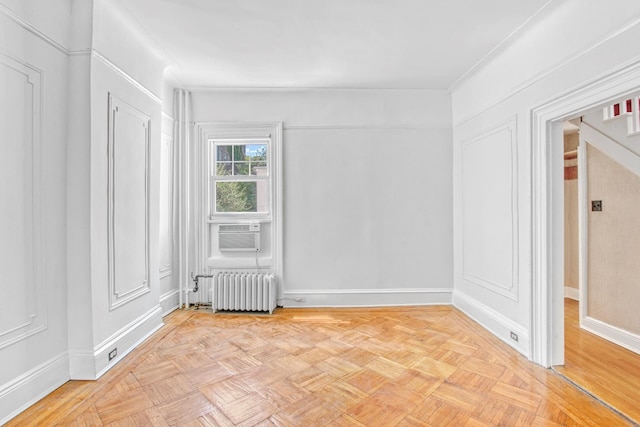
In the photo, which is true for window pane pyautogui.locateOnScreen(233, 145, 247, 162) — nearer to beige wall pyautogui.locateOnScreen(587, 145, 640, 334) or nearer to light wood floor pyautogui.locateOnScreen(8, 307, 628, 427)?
light wood floor pyautogui.locateOnScreen(8, 307, 628, 427)

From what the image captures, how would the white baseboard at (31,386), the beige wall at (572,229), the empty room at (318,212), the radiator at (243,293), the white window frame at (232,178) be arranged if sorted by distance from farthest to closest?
the beige wall at (572,229), the white window frame at (232,178), the radiator at (243,293), the empty room at (318,212), the white baseboard at (31,386)

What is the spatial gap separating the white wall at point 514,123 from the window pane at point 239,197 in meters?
2.69

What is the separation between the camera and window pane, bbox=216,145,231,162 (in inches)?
172

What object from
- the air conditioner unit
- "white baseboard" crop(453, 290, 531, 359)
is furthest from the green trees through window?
"white baseboard" crop(453, 290, 531, 359)

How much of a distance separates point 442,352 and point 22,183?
3.45 m

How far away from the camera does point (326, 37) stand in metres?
2.98

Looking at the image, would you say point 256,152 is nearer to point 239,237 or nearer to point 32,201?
point 239,237

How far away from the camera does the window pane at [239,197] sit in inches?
171

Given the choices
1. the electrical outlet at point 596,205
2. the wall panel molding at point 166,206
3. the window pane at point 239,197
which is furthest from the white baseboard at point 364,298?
the electrical outlet at point 596,205

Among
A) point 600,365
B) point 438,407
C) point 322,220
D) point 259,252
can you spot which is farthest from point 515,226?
point 259,252

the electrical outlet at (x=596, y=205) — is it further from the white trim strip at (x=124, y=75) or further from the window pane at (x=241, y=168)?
the white trim strip at (x=124, y=75)

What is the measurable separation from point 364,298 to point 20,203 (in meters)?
3.53

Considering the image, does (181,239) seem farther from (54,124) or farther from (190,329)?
(54,124)

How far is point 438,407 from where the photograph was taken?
2064 mm
